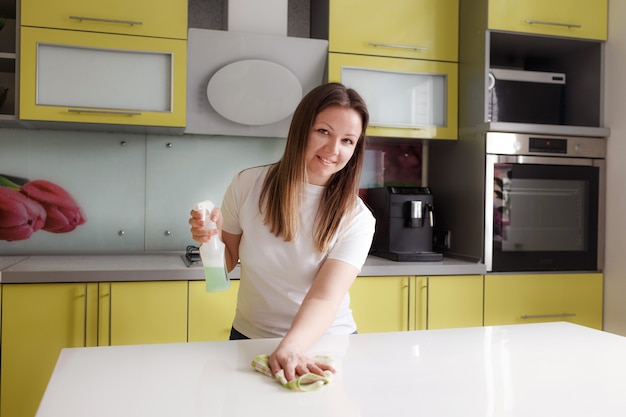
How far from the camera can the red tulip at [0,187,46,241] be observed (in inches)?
98.8

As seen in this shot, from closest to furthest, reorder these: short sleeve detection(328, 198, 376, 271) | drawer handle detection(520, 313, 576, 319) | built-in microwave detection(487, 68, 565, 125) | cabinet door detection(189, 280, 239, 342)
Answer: short sleeve detection(328, 198, 376, 271)
cabinet door detection(189, 280, 239, 342)
drawer handle detection(520, 313, 576, 319)
built-in microwave detection(487, 68, 565, 125)

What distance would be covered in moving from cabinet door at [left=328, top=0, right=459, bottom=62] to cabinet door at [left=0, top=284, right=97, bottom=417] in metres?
1.47

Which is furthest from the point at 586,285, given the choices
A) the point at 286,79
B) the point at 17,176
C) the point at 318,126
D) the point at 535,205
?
the point at 17,176

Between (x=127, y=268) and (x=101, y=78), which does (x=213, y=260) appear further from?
(x=101, y=78)

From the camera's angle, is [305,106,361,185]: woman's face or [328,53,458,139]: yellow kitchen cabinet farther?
[328,53,458,139]: yellow kitchen cabinet

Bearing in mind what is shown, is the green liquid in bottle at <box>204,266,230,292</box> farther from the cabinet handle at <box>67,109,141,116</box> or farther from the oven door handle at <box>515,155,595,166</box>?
the oven door handle at <box>515,155,595,166</box>

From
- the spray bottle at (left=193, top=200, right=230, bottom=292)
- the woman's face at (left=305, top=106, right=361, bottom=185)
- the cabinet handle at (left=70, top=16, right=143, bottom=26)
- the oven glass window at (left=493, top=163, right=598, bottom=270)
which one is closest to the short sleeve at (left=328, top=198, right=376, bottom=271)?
the woman's face at (left=305, top=106, right=361, bottom=185)

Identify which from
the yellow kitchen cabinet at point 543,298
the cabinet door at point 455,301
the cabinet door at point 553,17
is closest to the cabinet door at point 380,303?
the cabinet door at point 455,301

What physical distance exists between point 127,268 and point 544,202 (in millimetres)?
1802

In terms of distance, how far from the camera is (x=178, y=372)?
0.99 meters

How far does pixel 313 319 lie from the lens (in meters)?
1.21

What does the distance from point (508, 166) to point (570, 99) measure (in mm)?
626

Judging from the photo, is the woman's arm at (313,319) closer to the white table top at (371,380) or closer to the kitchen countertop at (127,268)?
the white table top at (371,380)

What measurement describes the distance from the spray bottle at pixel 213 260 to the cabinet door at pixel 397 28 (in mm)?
1557
